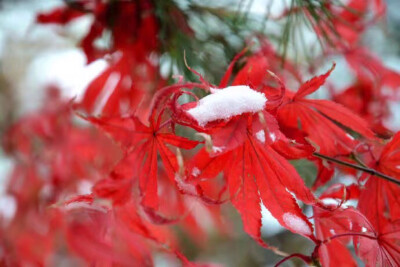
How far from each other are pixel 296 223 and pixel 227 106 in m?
0.12

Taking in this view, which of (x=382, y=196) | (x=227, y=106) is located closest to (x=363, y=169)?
(x=382, y=196)

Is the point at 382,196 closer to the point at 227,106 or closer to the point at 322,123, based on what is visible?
the point at 322,123

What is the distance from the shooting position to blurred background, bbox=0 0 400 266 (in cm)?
65

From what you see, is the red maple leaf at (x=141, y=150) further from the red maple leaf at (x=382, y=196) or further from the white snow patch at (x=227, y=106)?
the red maple leaf at (x=382, y=196)

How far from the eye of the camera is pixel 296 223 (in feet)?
1.23

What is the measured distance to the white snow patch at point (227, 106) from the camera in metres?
0.36

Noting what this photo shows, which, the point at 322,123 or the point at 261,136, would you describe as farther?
the point at 322,123

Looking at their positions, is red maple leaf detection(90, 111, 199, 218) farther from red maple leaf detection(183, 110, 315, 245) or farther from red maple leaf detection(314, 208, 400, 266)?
red maple leaf detection(314, 208, 400, 266)

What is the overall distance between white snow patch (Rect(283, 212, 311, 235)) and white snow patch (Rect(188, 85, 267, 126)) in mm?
100

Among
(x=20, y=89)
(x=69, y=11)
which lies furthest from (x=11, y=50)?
(x=69, y=11)

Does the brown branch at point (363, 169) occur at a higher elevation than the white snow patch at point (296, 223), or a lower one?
higher

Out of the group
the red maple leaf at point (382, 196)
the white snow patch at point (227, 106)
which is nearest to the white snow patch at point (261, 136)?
the white snow patch at point (227, 106)

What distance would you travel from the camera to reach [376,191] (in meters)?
0.45

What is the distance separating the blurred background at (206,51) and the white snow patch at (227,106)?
0.62 ft
